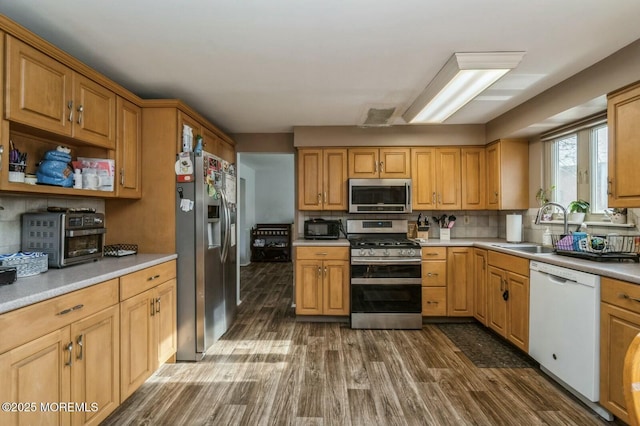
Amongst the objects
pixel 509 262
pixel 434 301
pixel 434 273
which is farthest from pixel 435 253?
pixel 509 262

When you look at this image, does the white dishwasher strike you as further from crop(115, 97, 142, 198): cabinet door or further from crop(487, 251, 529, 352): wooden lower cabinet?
crop(115, 97, 142, 198): cabinet door

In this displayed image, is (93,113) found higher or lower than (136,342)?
higher

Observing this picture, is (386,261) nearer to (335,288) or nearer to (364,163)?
(335,288)

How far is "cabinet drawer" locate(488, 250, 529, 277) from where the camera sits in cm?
265

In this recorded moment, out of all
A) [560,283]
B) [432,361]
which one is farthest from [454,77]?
[432,361]

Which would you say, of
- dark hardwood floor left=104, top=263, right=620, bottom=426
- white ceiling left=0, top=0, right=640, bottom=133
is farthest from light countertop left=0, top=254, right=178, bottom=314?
white ceiling left=0, top=0, right=640, bottom=133

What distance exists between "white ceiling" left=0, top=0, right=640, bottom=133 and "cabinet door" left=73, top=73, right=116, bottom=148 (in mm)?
235

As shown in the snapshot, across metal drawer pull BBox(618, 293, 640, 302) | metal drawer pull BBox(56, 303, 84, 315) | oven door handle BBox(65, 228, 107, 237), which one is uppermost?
oven door handle BBox(65, 228, 107, 237)

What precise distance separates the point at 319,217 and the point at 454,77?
2.40 meters

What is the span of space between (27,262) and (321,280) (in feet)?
8.27

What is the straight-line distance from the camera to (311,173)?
3.95 metres

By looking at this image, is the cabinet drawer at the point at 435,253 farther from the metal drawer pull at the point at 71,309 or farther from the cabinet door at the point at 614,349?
the metal drawer pull at the point at 71,309

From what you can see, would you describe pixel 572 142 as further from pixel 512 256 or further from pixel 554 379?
pixel 554 379

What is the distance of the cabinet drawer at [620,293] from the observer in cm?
171
